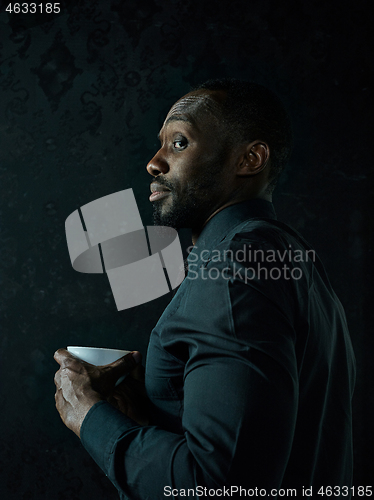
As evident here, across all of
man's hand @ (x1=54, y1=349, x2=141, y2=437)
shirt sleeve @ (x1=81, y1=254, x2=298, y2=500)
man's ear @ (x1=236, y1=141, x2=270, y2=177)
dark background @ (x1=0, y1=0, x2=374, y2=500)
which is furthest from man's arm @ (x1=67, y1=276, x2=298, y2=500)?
dark background @ (x1=0, y1=0, x2=374, y2=500)

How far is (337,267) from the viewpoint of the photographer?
1568 millimetres

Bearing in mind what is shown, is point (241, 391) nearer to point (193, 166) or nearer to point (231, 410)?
point (231, 410)

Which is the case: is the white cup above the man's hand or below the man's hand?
above

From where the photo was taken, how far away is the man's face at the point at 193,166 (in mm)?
813

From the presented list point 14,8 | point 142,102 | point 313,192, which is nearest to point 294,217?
point 313,192

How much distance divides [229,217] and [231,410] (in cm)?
Answer: 39

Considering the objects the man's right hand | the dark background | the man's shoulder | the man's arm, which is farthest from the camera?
the dark background

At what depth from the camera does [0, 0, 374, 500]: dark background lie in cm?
157

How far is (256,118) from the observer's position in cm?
85

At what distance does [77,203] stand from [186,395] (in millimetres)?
1241

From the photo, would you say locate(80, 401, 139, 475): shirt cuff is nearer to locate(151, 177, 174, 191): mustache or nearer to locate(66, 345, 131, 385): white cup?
locate(66, 345, 131, 385): white cup

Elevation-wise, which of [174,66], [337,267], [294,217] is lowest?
[337,267]

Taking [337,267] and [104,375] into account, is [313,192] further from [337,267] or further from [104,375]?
[104,375]

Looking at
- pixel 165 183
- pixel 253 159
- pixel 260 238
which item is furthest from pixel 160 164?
pixel 260 238
